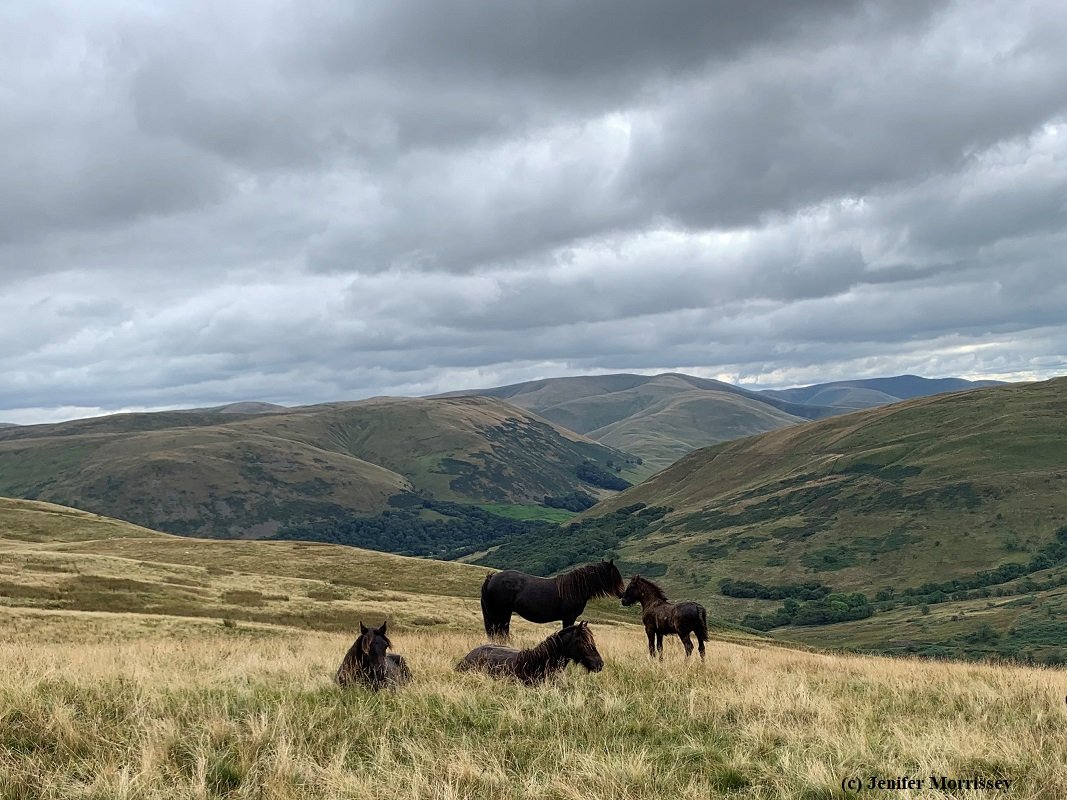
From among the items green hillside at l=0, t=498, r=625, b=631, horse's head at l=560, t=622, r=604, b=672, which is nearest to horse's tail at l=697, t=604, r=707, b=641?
horse's head at l=560, t=622, r=604, b=672

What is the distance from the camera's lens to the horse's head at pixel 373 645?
1133cm

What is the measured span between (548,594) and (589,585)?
1.03 m

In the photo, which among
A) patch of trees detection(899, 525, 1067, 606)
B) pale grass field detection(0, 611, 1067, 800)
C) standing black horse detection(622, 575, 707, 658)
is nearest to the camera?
pale grass field detection(0, 611, 1067, 800)

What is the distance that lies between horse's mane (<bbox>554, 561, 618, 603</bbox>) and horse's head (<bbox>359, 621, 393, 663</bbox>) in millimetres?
6148

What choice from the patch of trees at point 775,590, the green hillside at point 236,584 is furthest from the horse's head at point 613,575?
the patch of trees at point 775,590

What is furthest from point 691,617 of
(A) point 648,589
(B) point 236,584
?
(B) point 236,584

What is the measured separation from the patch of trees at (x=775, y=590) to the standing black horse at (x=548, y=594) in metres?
153

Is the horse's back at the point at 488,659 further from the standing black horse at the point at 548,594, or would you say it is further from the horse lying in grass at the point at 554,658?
the standing black horse at the point at 548,594

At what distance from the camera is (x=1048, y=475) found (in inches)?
6983

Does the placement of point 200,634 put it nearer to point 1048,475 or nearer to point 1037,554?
point 1037,554

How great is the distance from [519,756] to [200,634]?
2665cm

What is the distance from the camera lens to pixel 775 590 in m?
161

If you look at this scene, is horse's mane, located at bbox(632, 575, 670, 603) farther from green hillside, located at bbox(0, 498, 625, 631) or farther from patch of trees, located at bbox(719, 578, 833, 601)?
patch of trees, located at bbox(719, 578, 833, 601)
